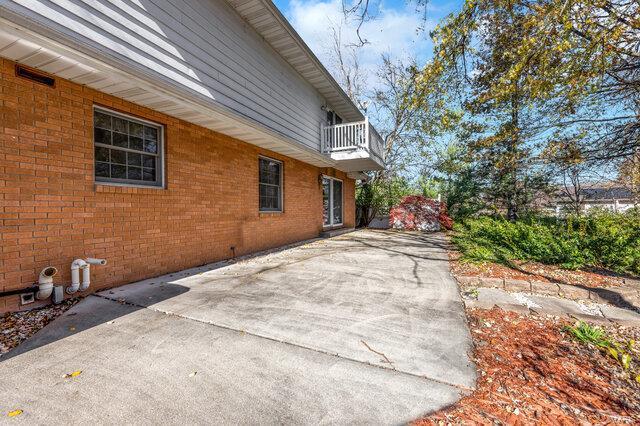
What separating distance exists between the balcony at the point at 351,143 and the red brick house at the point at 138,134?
2.20m

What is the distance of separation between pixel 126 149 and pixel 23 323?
2498 mm

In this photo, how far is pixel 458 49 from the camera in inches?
190

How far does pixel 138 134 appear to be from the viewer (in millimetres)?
4430

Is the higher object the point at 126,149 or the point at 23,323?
the point at 126,149

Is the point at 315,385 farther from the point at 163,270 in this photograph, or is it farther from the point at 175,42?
the point at 175,42

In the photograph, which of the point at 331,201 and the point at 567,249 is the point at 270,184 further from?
the point at 567,249

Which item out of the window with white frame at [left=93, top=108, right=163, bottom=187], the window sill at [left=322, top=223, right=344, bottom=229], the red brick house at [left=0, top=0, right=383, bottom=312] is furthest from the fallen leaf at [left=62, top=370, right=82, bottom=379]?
the window sill at [left=322, top=223, right=344, bottom=229]

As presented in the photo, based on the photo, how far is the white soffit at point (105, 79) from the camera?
2.68 meters

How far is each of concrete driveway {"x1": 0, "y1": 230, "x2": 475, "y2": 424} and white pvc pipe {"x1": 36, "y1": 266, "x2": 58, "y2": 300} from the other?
1.20 ft

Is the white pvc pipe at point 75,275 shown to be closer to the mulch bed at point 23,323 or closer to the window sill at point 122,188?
the mulch bed at point 23,323

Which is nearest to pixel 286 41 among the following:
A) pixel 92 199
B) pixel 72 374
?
pixel 92 199

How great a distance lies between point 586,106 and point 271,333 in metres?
10.3

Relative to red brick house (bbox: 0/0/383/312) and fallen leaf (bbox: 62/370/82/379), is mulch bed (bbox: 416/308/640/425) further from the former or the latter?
red brick house (bbox: 0/0/383/312)

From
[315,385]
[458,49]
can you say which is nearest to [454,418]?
[315,385]
